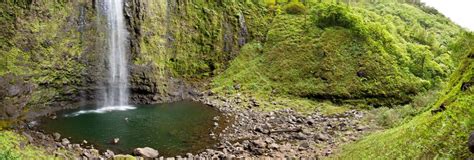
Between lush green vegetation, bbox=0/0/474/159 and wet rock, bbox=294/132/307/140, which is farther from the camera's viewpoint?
lush green vegetation, bbox=0/0/474/159

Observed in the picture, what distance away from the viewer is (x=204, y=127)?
22.8 meters

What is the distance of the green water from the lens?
63.4ft

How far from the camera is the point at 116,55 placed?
29.1 meters

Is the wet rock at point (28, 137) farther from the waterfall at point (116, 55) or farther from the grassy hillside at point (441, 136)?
the grassy hillside at point (441, 136)

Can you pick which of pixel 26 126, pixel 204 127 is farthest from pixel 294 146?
pixel 26 126

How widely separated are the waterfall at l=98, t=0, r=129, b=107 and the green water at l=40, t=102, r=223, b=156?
2358mm

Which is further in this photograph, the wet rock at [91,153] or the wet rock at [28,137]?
the wet rock at [28,137]

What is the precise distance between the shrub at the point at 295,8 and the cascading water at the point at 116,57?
1686cm

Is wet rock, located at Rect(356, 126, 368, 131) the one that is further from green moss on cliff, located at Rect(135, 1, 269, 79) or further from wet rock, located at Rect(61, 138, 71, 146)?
green moss on cliff, located at Rect(135, 1, 269, 79)

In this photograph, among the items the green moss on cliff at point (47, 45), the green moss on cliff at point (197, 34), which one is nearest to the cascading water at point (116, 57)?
the green moss on cliff at point (197, 34)

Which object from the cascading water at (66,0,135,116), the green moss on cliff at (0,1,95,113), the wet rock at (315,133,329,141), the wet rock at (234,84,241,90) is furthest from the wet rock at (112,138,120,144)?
the wet rock at (234,84,241,90)

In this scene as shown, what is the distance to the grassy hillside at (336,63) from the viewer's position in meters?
29.9

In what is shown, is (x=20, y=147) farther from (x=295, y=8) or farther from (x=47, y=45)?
(x=295, y=8)

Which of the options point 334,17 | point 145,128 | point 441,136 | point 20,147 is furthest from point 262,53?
point 441,136
